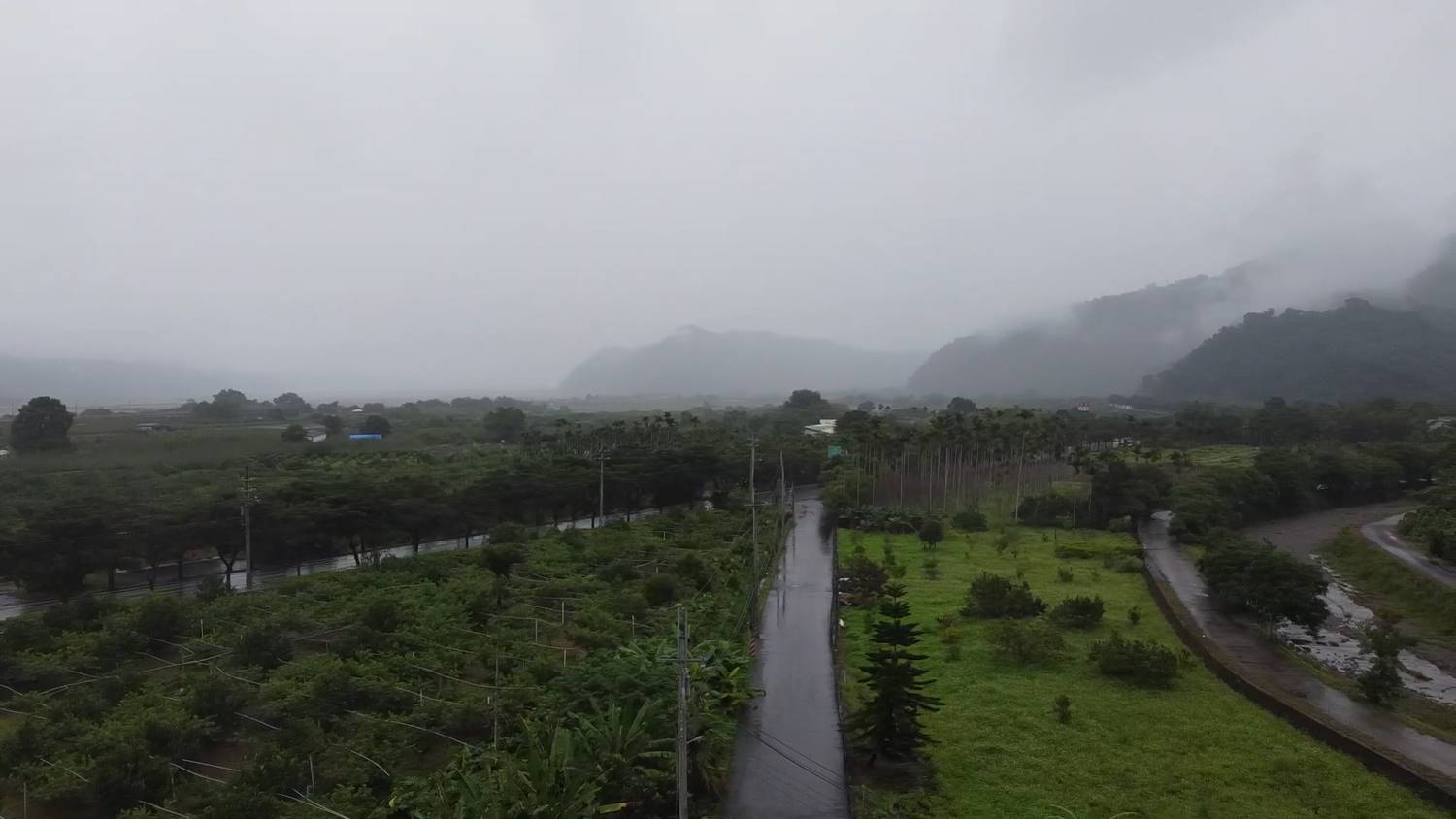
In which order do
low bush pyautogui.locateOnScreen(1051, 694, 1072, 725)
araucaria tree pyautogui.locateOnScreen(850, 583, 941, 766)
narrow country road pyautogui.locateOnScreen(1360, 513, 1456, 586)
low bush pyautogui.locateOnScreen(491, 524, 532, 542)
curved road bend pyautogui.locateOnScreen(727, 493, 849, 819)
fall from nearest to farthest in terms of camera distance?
curved road bend pyautogui.locateOnScreen(727, 493, 849, 819)
araucaria tree pyautogui.locateOnScreen(850, 583, 941, 766)
low bush pyautogui.locateOnScreen(1051, 694, 1072, 725)
narrow country road pyautogui.locateOnScreen(1360, 513, 1456, 586)
low bush pyautogui.locateOnScreen(491, 524, 532, 542)

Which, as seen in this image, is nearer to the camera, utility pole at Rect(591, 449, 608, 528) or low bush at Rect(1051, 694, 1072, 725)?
low bush at Rect(1051, 694, 1072, 725)

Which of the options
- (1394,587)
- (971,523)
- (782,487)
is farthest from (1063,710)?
(782,487)

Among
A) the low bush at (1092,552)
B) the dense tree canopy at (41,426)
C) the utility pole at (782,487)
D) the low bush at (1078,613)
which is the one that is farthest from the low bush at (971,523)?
the dense tree canopy at (41,426)

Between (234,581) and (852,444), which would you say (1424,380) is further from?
(234,581)

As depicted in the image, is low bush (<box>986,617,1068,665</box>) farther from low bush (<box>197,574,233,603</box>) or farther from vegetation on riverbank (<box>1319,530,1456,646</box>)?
low bush (<box>197,574,233,603</box>)

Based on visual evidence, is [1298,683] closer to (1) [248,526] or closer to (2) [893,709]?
(2) [893,709]

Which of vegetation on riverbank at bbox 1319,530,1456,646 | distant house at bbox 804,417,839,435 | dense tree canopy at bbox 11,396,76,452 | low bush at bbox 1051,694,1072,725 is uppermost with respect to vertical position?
dense tree canopy at bbox 11,396,76,452

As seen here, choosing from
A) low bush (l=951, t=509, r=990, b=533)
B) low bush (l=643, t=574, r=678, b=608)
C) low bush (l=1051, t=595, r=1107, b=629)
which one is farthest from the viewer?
low bush (l=951, t=509, r=990, b=533)

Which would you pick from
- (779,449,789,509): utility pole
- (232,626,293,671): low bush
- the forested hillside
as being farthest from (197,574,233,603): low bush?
the forested hillside
